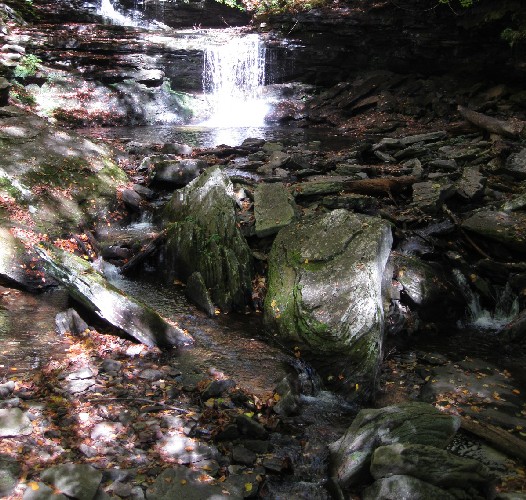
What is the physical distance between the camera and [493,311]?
6539 millimetres

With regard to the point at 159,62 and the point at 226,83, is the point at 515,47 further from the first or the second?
the point at 159,62

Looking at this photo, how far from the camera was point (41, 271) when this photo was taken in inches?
232

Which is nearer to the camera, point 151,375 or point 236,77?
point 151,375

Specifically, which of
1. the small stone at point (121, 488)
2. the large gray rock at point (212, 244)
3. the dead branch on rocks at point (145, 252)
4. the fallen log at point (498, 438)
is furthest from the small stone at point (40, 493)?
the dead branch on rocks at point (145, 252)

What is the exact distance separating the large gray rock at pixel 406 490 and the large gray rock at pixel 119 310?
276cm

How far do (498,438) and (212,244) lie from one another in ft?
13.7

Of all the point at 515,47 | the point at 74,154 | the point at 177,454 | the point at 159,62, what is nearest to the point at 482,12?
the point at 515,47

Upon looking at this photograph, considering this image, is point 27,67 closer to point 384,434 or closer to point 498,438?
point 384,434

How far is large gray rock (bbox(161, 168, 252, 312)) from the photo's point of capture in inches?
250

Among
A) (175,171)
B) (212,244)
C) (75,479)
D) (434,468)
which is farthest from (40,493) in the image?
(175,171)

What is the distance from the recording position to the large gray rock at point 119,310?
4.98m

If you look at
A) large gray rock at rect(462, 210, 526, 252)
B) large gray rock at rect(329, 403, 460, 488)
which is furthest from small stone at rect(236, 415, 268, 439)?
large gray rock at rect(462, 210, 526, 252)

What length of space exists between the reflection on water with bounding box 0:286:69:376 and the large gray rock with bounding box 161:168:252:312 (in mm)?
1743

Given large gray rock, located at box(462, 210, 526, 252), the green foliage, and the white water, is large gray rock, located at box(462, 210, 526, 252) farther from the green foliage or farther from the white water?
the green foliage
